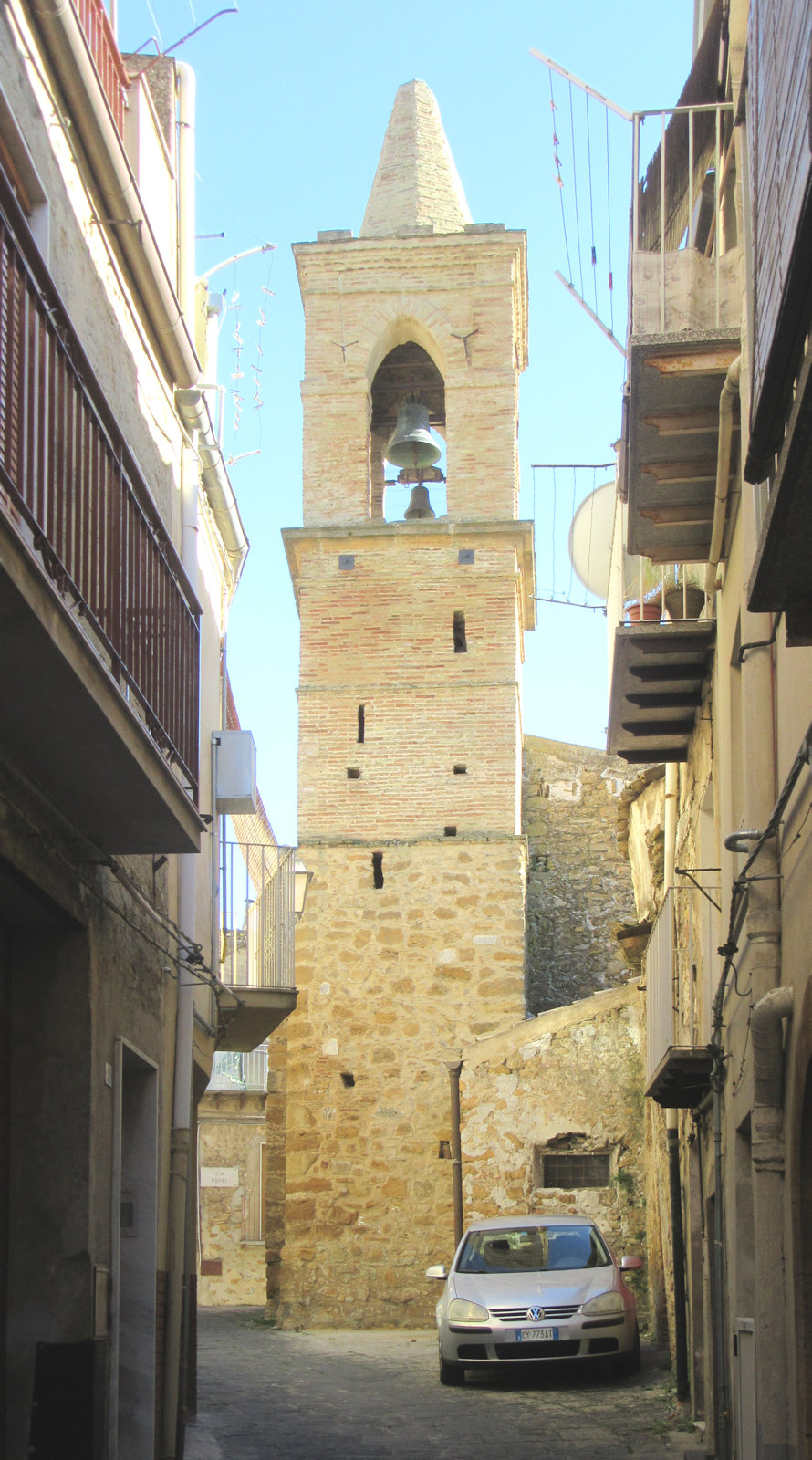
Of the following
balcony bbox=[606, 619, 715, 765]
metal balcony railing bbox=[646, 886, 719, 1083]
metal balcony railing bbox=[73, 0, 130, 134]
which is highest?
metal balcony railing bbox=[73, 0, 130, 134]

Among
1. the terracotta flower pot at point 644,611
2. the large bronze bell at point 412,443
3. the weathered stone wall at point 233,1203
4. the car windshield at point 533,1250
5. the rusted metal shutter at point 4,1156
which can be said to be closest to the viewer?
the rusted metal shutter at point 4,1156

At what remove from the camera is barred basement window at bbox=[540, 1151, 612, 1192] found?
65.4ft

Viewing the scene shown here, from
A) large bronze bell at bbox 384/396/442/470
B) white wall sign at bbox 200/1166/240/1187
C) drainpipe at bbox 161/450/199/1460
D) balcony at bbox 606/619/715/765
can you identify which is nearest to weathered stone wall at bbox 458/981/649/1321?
large bronze bell at bbox 384/396/442/470

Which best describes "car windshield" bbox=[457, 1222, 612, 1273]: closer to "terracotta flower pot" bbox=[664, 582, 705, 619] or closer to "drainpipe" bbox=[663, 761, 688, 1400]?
"drainpipe" bbox=[663, 761, 688, 1400]

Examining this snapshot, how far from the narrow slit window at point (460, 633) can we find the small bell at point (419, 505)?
1.48 meters

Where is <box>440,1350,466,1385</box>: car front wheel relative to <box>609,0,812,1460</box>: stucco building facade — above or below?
below

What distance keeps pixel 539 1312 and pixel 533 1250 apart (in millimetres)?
1278

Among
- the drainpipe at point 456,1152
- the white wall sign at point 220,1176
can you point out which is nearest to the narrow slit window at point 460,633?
the drainpipe at point 456,1152

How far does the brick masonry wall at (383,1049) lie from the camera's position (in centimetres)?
2116

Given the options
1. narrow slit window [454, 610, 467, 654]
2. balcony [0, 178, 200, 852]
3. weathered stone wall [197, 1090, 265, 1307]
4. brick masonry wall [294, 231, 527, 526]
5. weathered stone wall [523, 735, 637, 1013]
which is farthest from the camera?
weathered stone wall [197, 1090, 265, 1307]

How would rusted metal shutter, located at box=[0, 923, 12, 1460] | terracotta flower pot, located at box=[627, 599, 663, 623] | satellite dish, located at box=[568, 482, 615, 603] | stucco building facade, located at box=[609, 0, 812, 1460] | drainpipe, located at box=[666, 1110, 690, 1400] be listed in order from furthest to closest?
satellite dish, located at box=[568, 482, 615, 603]
drainpipe, located at box=[666, 1110, 690, 1400]
terracotta flower pot, located at box=[627, 599, 663, 623]
rusted metal shutter, located at box=[0, 923, 12, 1460]
stucco building facade, located at box=[609, 0, 812, 1460]

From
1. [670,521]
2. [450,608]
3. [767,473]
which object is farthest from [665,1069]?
[450,608]

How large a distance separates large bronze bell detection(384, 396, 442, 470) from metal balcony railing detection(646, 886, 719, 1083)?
10.8 metres

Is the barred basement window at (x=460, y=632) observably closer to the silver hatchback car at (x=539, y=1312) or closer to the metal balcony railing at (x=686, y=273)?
the silver hatchback car at (x=539, y=1312)
